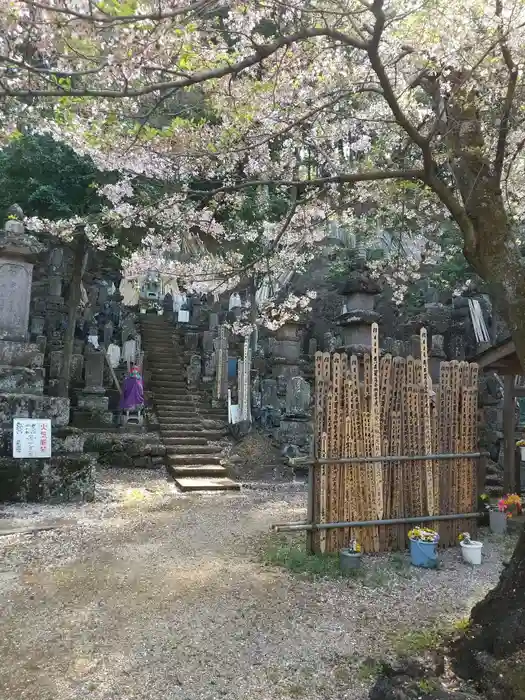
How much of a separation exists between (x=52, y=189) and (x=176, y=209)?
8047 millimetres

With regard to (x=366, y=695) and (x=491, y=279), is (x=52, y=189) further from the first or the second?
(x=366, y=695)

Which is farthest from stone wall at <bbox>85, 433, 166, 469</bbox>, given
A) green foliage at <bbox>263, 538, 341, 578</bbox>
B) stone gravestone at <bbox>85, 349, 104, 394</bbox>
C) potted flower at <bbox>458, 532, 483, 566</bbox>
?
potted flower at <bbox>458, 532, 483, 566</bbox>

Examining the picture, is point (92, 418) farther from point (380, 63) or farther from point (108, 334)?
point (380, 63)

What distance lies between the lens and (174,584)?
4.57 metres

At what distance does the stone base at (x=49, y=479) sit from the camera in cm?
757

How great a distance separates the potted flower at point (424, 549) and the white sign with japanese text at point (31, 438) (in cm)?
542

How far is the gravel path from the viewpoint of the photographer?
296 cm

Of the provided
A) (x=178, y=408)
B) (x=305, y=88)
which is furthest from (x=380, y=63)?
(x=178, y=408)

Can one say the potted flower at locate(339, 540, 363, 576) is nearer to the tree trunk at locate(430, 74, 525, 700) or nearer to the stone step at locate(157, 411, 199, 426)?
the tree trunk at locate(430, 74, 525, 700)

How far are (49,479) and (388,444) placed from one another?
5.20 meters

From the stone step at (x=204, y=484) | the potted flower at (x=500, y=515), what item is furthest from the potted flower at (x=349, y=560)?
the stone step at (x=204, y=484)

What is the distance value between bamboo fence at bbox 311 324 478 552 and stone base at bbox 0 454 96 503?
14.1ft

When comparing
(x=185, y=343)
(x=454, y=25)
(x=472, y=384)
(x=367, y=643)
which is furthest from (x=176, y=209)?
(x=185, y=343)

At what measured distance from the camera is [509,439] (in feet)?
26.9
